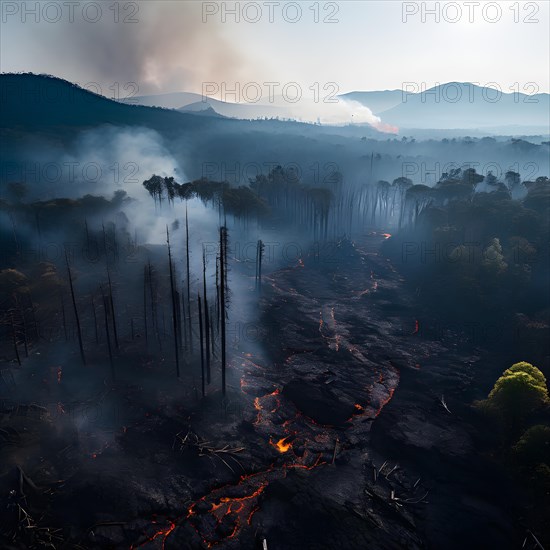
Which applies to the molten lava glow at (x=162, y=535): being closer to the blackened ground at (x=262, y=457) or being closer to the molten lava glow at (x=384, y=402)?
the blackened ground at (x=262, y=457)

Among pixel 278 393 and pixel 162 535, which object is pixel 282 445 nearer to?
pixel 278 393

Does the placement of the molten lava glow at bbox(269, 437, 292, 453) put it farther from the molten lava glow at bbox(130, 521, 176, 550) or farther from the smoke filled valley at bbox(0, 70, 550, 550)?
the molten lava glow at bbox(130, 521, 176, 550)

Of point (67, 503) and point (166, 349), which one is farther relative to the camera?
point (166, 349)

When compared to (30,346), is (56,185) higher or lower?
higher

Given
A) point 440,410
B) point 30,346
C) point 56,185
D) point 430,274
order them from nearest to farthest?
point 440,410
point 30,346
point 430,274
point 56,185

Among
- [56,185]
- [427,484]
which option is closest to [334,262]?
[427,484]

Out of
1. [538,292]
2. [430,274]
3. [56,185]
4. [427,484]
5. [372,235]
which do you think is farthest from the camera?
[56,185]

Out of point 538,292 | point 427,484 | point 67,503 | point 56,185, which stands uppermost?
point 56,185

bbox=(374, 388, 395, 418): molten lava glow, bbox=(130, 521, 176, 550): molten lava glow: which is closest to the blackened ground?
bbox=(130, 521, 176, 550): molten lava glow

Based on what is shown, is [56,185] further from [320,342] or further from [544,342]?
[544,342]
